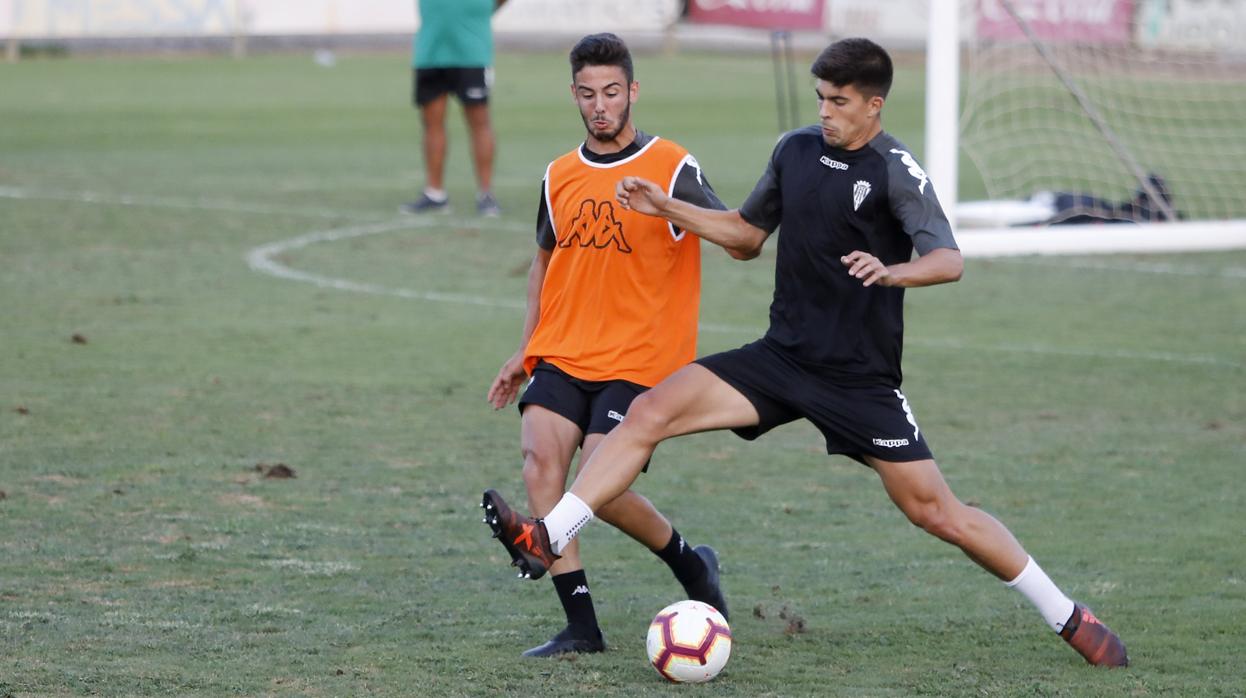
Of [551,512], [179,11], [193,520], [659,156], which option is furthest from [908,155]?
[179,11]

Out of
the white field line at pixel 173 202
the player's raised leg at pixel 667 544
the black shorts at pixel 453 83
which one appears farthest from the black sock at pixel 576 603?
the black shorts at pixel 453 83

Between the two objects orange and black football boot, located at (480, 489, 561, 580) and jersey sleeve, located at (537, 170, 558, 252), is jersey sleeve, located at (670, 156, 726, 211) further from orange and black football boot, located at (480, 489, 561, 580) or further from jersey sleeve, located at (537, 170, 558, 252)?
orange and black football boot, located at (480, 489, 561, 580)

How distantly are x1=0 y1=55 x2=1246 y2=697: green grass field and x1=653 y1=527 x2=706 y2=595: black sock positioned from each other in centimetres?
24

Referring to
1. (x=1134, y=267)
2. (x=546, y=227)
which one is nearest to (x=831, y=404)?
(x=546, y=227)

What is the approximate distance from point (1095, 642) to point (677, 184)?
181 centimetres

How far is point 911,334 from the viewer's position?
11.0 m

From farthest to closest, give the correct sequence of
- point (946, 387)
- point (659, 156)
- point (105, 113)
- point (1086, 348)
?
point (105, 113) → point (1086, 348) → point (946, 387) → point (659, 156)

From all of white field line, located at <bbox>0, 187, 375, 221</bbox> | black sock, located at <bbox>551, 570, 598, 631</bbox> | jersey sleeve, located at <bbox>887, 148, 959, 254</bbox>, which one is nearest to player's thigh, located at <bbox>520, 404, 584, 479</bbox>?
black sock, located at <bbox>551, 570, 598, 631</bbox>

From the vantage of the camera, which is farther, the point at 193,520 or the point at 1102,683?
the point at 193,520

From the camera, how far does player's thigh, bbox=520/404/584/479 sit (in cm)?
526

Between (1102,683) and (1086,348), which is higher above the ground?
(1102,683)

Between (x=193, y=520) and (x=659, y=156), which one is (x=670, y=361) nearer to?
(x=659, y=156)

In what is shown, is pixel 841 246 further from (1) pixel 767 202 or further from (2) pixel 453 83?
(2) pixel 453 83

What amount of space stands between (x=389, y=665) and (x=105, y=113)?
20401mm
